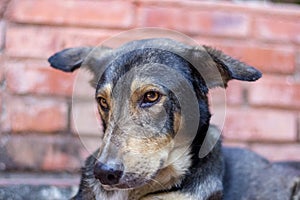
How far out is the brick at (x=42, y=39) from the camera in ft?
10.8

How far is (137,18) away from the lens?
339 cm

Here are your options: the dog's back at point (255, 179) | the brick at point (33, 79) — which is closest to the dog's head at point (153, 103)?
the dog's back at point (255, 179)

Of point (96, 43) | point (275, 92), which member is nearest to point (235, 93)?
point (275, 92)

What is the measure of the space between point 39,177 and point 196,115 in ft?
3.62

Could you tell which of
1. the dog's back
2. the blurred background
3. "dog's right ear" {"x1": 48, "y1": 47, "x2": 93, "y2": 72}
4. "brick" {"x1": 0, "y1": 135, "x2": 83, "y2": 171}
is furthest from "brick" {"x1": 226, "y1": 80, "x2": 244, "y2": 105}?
"dog's right ear" {"x1": 48, "y1": 47, "x2": 93, "y2": 72}

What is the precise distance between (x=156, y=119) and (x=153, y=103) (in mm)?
57

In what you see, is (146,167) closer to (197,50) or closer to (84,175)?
(84,175)

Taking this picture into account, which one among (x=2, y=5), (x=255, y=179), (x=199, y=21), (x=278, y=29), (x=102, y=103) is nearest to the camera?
(x=102, y=103)

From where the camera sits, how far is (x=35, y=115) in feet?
10.9

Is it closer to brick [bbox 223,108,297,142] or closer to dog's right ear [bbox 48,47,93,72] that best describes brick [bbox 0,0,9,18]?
dog's right ear [bbox 48,47,93,72]

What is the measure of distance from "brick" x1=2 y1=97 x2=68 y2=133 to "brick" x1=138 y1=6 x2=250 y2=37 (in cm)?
63

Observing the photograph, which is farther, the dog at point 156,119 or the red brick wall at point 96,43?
the red brick wall at point 96,43

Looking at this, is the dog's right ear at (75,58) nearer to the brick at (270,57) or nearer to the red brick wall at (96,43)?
the red brick wall at (96,43)

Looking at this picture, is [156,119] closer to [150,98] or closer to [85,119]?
[150,98]
